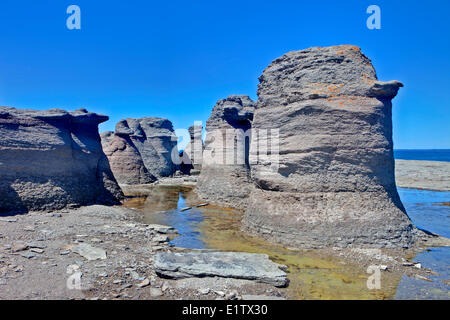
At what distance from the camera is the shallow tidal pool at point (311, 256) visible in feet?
17.7

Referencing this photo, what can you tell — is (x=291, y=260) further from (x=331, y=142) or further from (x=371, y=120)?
(x=371, y=120)

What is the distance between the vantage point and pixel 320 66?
8.54 metres

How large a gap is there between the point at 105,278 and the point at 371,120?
797 cm

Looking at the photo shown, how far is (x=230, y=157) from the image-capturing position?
15.3 meters

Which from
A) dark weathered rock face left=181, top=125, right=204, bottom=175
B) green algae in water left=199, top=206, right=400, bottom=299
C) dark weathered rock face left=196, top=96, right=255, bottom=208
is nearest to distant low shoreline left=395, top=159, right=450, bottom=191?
dark weathered rock face left=196, top=96, right=255, bottom=208

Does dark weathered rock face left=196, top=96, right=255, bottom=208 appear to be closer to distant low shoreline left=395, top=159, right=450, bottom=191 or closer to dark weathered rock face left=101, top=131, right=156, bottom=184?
dark weathered rock face left=101, top=131, right=156, bottom=184

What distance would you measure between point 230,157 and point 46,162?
341 inches

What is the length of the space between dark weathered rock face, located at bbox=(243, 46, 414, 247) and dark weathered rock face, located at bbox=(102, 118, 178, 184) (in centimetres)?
1635

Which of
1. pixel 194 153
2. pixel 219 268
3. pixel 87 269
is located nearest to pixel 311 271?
pixel 219 268

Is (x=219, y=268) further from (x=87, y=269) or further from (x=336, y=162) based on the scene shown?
(x=336, y=162)

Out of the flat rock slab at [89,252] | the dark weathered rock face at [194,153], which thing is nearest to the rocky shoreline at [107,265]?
the flat rock slab at [89,252]

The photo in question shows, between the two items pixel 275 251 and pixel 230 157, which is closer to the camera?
pixel 275 251

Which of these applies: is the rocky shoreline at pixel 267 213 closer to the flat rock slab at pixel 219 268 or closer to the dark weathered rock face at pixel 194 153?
the flat rock slab at pixel 219 268
